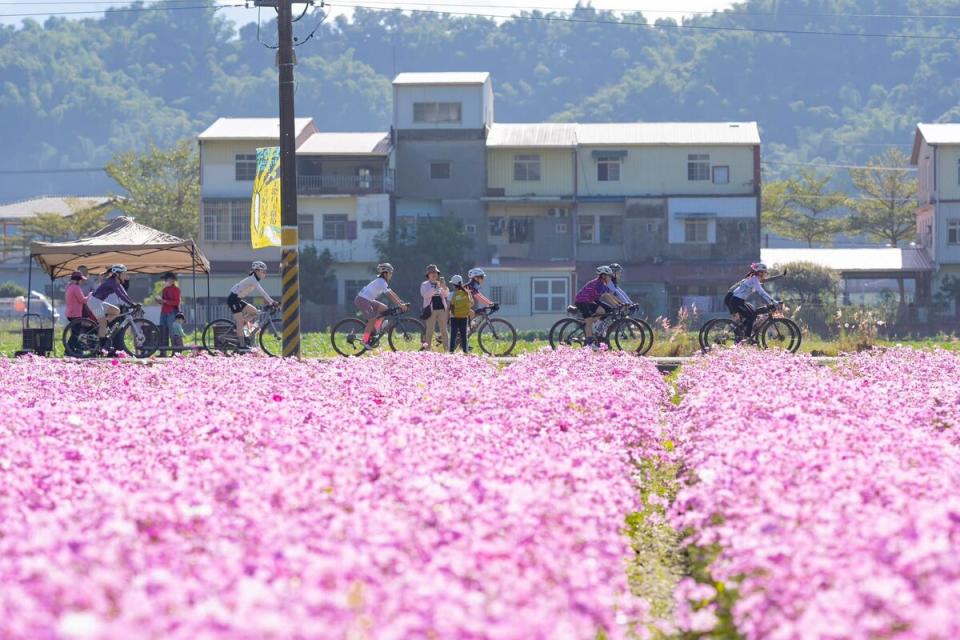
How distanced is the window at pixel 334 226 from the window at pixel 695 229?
1354cm

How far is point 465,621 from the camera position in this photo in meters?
4.75

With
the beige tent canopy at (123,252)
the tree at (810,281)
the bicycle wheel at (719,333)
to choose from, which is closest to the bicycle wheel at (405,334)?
the beige tent canopy at (123,252)

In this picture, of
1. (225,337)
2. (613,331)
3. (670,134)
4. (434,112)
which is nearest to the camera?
(613,331)

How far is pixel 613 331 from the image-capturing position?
2355cm

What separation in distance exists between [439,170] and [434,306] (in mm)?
36584

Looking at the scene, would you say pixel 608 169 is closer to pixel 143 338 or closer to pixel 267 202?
pixel 267 202

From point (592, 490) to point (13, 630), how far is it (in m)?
3.40

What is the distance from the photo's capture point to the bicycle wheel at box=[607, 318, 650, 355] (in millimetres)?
23500

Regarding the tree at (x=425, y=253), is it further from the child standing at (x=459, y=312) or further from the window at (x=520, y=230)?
the child standing at (x=459, y=312)

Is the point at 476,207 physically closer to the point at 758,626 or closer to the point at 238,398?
the point at 238,398

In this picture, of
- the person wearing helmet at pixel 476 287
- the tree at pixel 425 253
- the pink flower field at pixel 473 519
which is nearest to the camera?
the pink flower field at pixel 473 519

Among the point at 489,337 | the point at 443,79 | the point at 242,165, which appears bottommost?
the point at 489,337

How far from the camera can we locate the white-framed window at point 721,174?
59812mm

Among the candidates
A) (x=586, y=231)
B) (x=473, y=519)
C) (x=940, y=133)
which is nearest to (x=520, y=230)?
(x=586, y=231)
